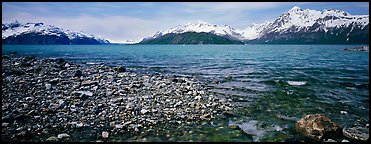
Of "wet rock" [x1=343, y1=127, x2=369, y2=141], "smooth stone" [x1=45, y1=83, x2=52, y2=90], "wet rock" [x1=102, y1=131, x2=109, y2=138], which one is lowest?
"wet rock" [x1=343, y1=127, x2=369, y2=141]

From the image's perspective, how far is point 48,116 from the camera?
1154 cm

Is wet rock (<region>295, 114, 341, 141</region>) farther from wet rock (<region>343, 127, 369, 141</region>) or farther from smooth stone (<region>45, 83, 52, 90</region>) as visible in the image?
smooth stone (<region>45, 83, 52, 90</region>)

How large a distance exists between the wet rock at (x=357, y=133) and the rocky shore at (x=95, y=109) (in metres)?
5.42

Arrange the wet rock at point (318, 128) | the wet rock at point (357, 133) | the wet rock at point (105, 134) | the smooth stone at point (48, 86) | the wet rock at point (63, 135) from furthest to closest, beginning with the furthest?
the smooth stone at point (48, 86) → the wet rock at point (357, 133) → the wet rock at point (318, 128) → the wet rock at point (105, 134) → the wet rock at point (63, 135)

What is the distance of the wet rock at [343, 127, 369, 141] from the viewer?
10.1 m

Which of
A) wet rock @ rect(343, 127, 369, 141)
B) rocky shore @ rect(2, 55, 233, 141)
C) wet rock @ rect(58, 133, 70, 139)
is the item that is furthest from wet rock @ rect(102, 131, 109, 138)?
wet rock @ rect(343, 127, 369, 141)

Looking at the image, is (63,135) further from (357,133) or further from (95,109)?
(357,133)

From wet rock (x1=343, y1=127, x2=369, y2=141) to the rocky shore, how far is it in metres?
5.42

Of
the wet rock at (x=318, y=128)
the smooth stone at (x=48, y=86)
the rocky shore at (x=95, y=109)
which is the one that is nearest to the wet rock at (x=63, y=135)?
the rocky shore at (x=95, y=109)

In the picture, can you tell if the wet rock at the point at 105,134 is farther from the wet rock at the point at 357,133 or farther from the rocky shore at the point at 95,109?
the wet rock at the point at 357,133

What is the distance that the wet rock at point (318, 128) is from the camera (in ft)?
32.2

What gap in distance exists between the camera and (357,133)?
416 inches

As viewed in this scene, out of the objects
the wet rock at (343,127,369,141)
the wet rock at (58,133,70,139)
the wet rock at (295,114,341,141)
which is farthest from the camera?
the wet rock at (343,127,369,141)

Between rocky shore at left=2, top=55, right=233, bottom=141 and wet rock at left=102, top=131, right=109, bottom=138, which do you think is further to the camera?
rocky shore at left=2, top=55, right=233, bottom=141
